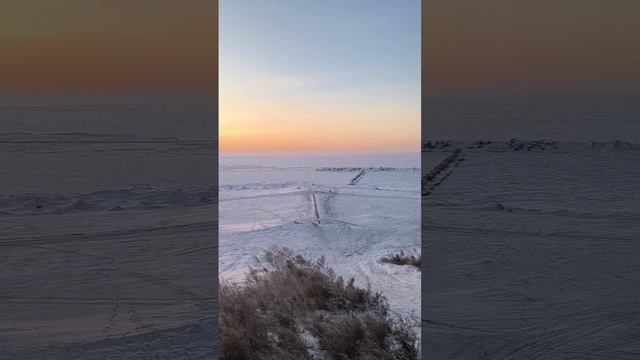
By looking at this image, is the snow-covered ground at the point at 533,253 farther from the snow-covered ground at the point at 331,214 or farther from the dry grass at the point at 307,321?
the snow-covered ground at the point at 331,214

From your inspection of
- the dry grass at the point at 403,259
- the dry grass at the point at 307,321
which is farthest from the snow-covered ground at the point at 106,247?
the dry grass at the point at 403,259

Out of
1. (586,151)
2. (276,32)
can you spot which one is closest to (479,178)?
(586,151)

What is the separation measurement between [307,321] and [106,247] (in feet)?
6.24

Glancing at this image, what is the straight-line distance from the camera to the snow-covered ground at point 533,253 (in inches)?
135

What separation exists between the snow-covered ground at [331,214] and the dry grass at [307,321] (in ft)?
1.23

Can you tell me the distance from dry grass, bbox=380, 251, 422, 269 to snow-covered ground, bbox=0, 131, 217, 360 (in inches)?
80.9

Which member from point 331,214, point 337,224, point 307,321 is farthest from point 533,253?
point 331,214

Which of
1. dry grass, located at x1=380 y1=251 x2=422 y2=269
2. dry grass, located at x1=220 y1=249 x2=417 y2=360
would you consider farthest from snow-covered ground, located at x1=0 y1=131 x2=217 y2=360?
dry grass, located at x1=380 y1=251 x2=422 y2=269

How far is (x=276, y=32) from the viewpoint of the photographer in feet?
21.1

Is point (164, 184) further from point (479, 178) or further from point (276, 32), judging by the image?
point (479, 178)

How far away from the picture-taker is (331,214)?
7.97m

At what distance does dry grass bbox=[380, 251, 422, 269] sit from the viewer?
228 inches

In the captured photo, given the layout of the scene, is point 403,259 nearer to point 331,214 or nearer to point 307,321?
point 307,321

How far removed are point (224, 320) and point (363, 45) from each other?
12.6ft
